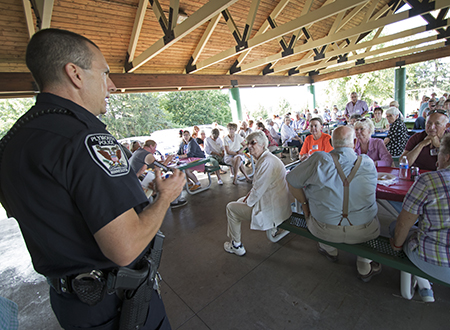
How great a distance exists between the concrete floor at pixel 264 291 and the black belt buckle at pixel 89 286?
1.37 meters

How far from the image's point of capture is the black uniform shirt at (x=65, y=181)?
0.62m

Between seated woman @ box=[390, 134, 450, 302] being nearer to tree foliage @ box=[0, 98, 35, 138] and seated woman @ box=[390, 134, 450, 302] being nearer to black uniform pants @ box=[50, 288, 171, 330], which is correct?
black uniform pants @ box=[50, 288, 171, 330]

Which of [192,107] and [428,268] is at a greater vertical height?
[192,107]

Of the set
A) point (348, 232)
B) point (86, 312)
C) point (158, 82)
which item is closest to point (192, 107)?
point (158, 82)

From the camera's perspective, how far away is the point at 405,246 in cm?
160

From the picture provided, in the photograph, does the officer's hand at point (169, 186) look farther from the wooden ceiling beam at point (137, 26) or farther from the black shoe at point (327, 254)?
the wooden ceiling beam at point (137, 26)

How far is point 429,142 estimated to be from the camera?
2453 millimetres

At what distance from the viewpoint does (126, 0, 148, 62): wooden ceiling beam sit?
496 centimetres

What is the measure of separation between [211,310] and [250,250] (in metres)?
0.90

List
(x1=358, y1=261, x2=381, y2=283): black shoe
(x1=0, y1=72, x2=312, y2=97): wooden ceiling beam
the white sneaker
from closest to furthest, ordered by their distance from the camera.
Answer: (x1=358, y1=261, x2=381, y2=283): black shoe → the white sneaker → (x1=0, y1=72, x2=312, y2=97): wooden ceiling beam

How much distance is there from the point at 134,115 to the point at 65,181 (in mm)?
20938

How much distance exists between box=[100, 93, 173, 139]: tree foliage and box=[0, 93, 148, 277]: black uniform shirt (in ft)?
65.0

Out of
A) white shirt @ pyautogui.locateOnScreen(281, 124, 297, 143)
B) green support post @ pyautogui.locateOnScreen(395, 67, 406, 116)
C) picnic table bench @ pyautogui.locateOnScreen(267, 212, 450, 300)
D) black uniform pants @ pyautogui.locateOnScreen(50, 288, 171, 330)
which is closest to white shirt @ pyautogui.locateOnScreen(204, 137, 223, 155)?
white shirt @ pyautogui.locateOnScreen(281, 124, 297, 143)

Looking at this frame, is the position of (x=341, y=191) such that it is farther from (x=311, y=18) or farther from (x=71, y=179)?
(x=311, y=18)
